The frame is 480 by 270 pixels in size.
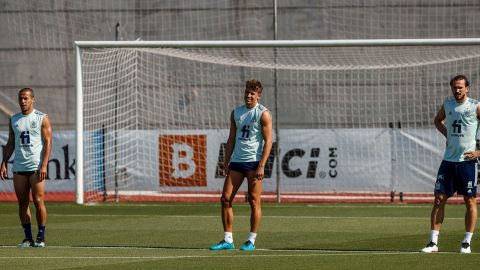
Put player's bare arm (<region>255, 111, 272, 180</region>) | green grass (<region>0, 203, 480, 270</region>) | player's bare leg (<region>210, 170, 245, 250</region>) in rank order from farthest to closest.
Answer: player's bare leg (<region>210, 170, 245, 250</region>) → player's bare arm (<region>255, 111, 272, 180</region>) → green grass (<region>0, 203, 480, 270</region>)

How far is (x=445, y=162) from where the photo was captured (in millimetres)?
14883

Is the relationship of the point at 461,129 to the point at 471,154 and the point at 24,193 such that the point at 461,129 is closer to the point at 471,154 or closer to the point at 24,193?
the point at 471,154

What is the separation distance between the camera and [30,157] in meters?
16.0

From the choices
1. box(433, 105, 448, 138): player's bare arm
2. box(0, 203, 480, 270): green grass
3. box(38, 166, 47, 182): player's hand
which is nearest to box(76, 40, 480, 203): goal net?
box(0, 203, 480, 270): green grass

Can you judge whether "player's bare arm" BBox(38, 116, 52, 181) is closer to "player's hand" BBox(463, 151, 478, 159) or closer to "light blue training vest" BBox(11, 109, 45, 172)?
"light blue training vest" BBox(11, 109, 45, 172)

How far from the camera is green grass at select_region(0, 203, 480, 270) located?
44.1 ft

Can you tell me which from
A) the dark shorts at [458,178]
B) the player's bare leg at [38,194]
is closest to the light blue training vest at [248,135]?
the dark shorts at [458,178]

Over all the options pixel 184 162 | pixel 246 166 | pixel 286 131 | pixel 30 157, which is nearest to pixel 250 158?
pixel 246 166

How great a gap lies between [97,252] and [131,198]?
12.7 metres

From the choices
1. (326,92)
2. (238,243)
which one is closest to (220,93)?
(326,92)

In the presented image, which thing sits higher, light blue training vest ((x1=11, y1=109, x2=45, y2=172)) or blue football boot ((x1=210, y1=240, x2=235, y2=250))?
light blue training vest ((x1=11, y1=109, x2=45, y2=172))

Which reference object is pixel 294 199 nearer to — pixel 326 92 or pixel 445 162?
pixel 326 92

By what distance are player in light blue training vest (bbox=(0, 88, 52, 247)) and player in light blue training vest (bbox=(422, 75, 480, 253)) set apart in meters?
5.08

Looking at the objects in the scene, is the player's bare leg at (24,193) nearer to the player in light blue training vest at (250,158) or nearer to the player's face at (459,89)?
the player in light blue training vest at (250,158)
